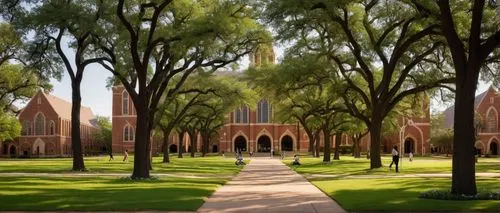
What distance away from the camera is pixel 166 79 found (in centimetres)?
3209

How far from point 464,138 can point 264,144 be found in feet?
314

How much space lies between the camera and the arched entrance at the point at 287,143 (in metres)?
112

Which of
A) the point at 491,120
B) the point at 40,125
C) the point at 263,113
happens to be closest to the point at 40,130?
the point at 40,125

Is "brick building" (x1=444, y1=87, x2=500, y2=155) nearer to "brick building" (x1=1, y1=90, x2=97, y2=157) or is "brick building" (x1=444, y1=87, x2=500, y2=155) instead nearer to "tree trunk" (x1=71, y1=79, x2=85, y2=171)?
"brick building" (x1=1, y1=90, x2=97, y2=157)

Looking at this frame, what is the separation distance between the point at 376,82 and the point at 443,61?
1121 centimetres

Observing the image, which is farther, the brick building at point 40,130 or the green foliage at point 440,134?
the brick building at point 40,130

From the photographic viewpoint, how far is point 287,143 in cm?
11300

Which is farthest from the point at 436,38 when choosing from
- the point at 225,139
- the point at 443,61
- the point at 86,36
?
the point at 225,139

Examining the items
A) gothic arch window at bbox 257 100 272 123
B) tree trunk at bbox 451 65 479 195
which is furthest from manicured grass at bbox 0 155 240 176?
gothic arch window at bbox 257 100 272 123

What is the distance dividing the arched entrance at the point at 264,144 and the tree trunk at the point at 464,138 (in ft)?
308

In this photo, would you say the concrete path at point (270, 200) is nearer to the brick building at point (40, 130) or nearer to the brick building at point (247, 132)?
the brick building at point (247, 132)

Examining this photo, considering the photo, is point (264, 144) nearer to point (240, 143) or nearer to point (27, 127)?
point (240, 143)

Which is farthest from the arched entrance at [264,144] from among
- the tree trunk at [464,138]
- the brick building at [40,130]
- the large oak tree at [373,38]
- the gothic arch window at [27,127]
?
the tree trunk at [464,138]

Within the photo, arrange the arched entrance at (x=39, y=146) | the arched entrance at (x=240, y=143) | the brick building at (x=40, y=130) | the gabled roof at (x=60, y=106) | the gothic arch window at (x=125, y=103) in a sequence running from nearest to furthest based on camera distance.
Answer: the brick building at (x=40, y=130) < the arched entrance at (x=39, y=146) < the gabled roof at (x=60, y=106) < the gothic arch window at (x=125, y=103) < the arched entrance at (x=240, y=143)
